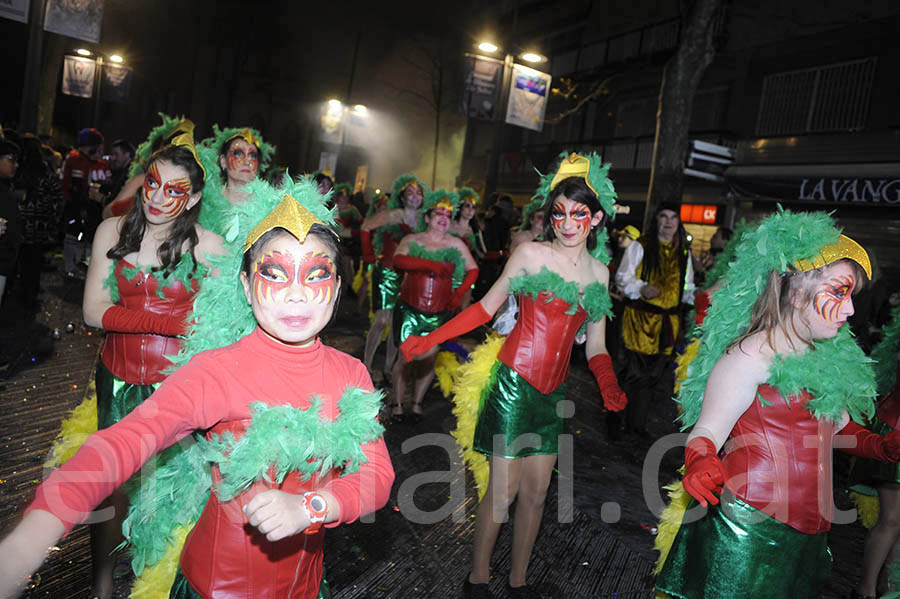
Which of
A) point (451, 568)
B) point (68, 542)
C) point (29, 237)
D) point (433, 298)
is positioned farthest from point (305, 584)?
point (29, 237)

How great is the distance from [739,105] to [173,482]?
59.1 ft

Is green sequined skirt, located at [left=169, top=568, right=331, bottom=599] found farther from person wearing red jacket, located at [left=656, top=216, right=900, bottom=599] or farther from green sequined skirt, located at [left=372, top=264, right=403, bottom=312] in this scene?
green sequined skirt, located at [left=372, top=264, right=403, bottom=312]

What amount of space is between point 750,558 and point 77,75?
21.5 m

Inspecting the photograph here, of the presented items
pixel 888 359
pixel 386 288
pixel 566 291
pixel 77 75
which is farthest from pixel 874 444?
pixel 77 75

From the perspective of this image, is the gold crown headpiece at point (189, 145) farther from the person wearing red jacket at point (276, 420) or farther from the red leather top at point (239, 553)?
the red leather top at point (239, 553)

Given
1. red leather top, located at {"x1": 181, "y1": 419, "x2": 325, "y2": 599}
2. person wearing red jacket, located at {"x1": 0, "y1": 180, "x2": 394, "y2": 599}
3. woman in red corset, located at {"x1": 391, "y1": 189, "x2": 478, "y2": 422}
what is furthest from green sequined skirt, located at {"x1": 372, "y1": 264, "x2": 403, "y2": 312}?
red leather top, located at {"x1": 181, "y1": 419, "x2": 325, "y2": 599}

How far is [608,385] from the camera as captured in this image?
3186 millimetres

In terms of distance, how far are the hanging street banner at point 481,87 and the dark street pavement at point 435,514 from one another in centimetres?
884

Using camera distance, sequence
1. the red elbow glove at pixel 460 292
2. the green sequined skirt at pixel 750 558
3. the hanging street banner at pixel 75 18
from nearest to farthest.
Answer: the green sequined skirt at pixel 750 558 < the red elbow glove at pixel 460 292 < the hanging street banner at pixel 75 18

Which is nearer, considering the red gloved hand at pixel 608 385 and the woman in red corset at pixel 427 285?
the red gloved hand at pixel 608 385

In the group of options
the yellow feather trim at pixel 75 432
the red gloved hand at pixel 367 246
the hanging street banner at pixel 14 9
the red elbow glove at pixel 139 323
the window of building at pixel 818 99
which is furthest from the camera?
the window of building at pixel 818 99

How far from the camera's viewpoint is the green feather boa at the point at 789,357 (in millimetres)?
2270

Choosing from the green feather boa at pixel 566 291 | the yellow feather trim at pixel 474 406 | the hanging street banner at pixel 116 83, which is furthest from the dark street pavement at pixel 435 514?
the hanging street banner at pixel 116 83

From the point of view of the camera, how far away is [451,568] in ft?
11.9
